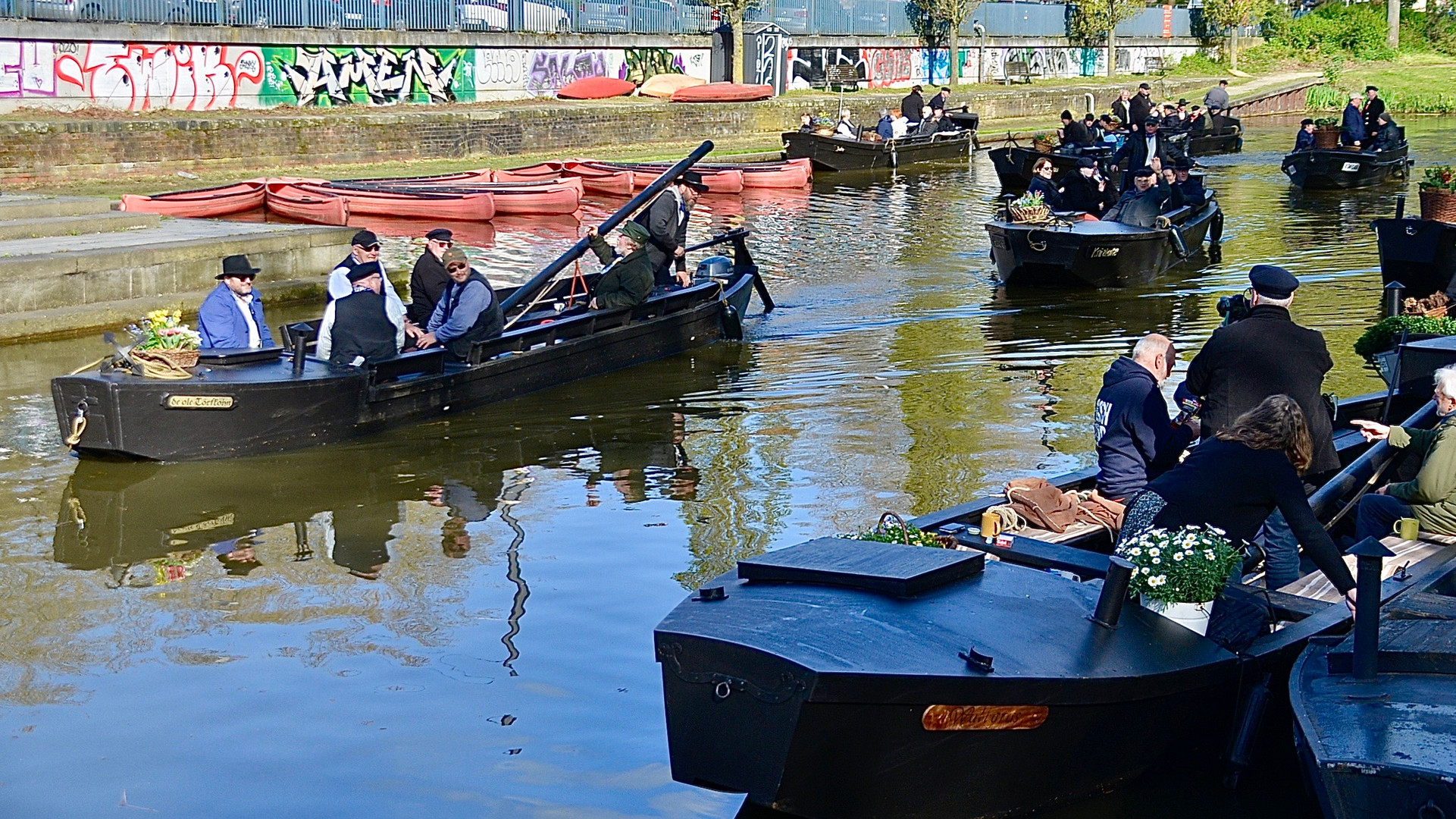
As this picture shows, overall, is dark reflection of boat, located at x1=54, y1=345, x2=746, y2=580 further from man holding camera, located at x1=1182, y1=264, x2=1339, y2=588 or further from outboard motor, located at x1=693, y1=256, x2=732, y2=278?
man holding camera, located at x1=1182, y1=264, x2=1339, y2=588

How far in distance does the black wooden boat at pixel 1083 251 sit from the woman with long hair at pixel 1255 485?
479 inches

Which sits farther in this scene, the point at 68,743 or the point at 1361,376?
the point at 1361,376

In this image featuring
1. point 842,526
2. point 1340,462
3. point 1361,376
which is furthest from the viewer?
point 1361,376

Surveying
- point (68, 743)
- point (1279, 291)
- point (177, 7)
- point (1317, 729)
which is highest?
point (177, 7)

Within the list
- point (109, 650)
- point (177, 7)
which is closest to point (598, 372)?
point (109, 650)

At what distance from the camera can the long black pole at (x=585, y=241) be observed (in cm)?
1370

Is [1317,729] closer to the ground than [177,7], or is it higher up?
closer to the ground

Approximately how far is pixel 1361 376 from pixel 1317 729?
9.83 meters

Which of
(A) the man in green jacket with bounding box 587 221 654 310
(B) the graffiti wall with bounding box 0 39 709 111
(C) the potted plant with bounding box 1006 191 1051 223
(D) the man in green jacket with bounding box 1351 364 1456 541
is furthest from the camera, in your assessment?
(B) the graffiti wall with bounding box 0 39 709 111

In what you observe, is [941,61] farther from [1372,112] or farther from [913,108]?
[1372,112]

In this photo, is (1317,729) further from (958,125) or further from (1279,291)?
(958,125)

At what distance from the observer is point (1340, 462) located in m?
8.66

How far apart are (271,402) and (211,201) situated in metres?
15.9

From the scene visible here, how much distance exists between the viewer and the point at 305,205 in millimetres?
26078
